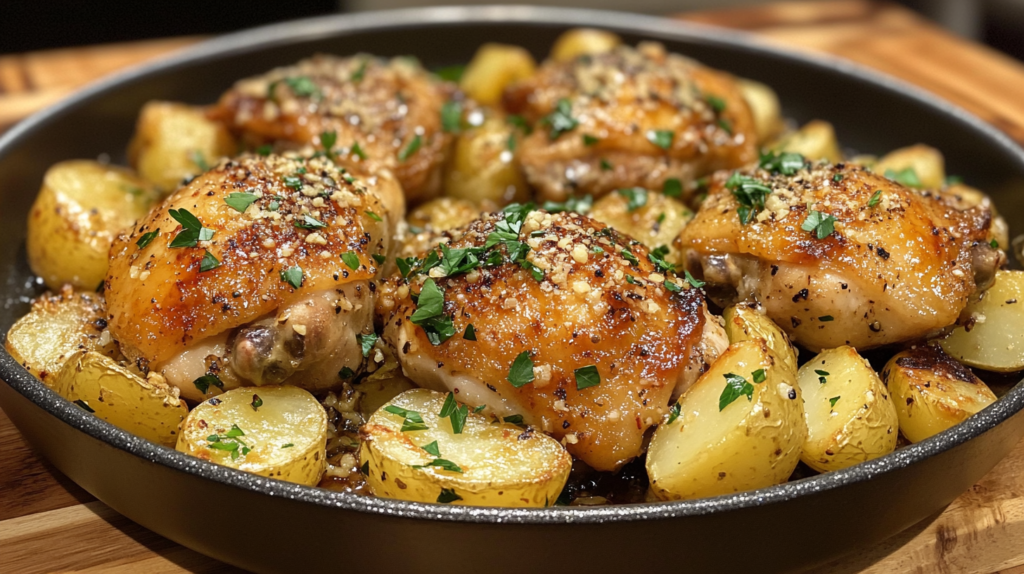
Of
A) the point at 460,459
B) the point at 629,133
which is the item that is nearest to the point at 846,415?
the point at 460,459

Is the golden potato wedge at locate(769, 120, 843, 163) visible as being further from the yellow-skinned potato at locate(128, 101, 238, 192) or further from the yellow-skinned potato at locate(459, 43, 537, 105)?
the yellow-skinned potato at locate(128, 101, 238, 192)

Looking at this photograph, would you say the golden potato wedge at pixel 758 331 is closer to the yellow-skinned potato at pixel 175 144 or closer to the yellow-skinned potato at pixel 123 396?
the yellow-skinned potato at pixel 123 396

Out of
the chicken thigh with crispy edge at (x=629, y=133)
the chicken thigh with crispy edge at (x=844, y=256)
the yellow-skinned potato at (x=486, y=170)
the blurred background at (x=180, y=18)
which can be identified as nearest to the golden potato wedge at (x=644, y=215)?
the chicken thigh with crispy edge at (x=629, y=133)

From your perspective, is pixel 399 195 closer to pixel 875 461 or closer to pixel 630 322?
pixel 630 322

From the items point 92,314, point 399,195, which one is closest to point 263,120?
point 399,195

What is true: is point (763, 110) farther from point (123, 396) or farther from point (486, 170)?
point (123, 396)

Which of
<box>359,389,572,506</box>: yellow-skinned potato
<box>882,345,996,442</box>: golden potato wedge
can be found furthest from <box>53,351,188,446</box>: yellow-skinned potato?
<box>882,345,996,442</box>: golden potato wedge
